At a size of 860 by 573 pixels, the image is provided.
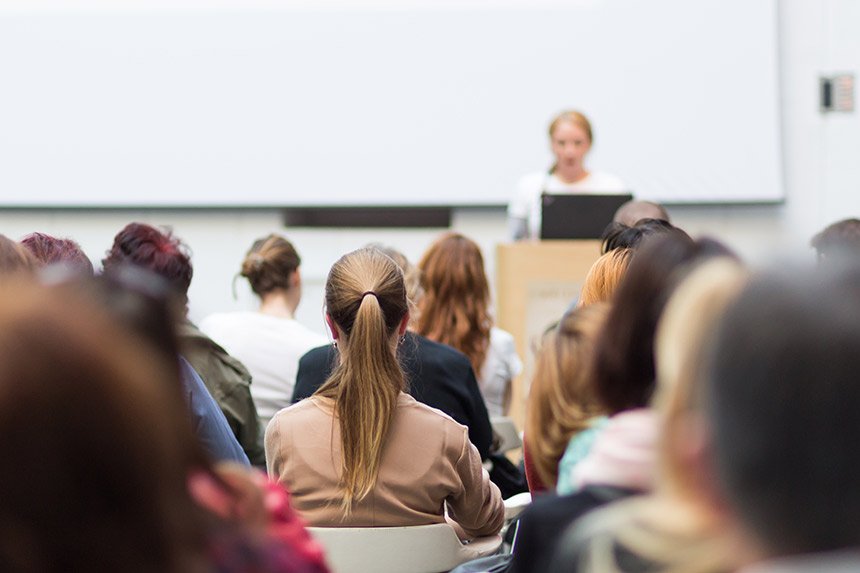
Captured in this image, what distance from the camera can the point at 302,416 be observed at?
264 centimetres

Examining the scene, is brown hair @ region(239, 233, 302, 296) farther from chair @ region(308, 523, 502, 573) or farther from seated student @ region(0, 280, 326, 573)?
seated student @ region(0, 280, 326, 573)

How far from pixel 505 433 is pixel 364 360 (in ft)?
4.09

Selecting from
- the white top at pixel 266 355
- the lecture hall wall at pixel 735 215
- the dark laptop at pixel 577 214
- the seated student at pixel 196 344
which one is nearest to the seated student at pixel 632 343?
the seated student at pixel 196 344

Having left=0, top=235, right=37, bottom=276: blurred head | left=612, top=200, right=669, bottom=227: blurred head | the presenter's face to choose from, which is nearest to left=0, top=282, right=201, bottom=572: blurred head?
left=0, top=235, right=37, bottom=276: blurred head

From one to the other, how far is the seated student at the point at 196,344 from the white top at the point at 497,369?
95cm

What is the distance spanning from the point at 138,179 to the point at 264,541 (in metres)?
6.05

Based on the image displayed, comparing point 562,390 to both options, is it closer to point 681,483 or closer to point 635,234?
point 681,483

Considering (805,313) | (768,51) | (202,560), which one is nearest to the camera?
(805,313)

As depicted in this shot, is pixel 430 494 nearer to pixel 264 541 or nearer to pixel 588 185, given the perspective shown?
pixel 264 541

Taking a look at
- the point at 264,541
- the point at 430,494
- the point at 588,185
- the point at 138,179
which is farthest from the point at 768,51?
the point at 264,541

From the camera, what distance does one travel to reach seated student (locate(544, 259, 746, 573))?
1037 mm

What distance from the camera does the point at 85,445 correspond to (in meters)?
0.91

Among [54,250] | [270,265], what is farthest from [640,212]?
[54,250]

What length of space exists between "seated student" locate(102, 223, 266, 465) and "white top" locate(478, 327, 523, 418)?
3.12 feet
